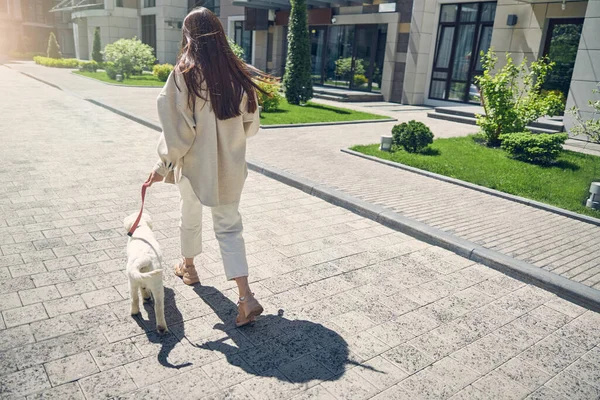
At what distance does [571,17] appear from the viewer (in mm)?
15531

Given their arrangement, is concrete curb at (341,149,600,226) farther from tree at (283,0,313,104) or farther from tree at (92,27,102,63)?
tree at (92,27,102,63)

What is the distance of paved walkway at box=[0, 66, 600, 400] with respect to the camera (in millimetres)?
2898

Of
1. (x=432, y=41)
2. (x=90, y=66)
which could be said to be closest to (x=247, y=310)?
(x=432, y=41)

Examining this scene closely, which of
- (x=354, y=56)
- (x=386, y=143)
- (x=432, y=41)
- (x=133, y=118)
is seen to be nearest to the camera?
(x=386, y=143)

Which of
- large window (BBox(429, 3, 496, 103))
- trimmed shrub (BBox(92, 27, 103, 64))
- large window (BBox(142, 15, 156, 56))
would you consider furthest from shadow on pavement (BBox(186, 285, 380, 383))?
large window (BBox(142, 15, 156, 56))

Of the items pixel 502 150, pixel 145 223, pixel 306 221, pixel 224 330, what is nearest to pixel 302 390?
pixel 224 330

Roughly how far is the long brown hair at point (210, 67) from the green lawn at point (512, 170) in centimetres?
589

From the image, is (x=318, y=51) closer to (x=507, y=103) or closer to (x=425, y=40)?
(x=425, y=40)

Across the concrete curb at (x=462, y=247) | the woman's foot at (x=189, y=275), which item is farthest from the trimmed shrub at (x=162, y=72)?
the woman's foot at (x=189, y=275)

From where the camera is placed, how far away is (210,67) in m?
3.16

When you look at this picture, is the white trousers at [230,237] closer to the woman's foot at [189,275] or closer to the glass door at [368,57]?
the woman's foot at [189,275]

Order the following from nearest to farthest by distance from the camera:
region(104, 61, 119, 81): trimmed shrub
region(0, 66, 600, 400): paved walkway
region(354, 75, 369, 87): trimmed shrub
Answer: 1. region(0, 66, 600, 400): paved walkway
2. region(354, 75, 369, 87): trimmed shrub
3. region(104, 61, 119, 81): trimmed shrub

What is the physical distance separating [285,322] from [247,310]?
1.13ft

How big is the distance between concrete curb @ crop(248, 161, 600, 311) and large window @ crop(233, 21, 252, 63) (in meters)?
27.1
